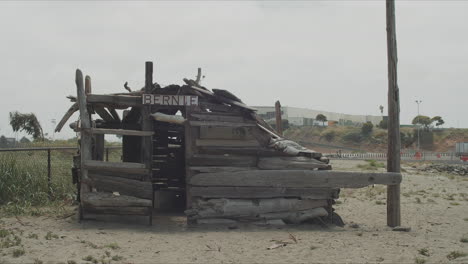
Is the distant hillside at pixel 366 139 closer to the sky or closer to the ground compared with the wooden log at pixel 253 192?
closer to the sky

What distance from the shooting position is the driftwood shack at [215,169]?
9945 mm

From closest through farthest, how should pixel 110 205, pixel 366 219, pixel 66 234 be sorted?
pixel 66 234
pixel 110 205
pixel 366 219

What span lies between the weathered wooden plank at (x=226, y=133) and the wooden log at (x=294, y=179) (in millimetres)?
856

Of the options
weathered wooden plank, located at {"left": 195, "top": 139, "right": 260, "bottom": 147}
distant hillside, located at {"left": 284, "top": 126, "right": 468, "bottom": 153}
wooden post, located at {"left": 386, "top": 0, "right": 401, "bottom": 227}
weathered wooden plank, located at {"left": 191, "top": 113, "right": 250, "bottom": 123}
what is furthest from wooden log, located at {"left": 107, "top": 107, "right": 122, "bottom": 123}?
distant hillside, located at {"left": 284, "top": 126, "right": 468, "bottom": 153}

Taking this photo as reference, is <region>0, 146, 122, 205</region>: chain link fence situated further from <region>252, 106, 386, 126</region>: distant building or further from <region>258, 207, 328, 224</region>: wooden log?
<region>252, 106, 386, 126</region>: distant building

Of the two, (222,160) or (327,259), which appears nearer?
(327,259)

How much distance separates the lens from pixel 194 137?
33.6 ft

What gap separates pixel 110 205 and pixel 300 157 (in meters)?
4.23

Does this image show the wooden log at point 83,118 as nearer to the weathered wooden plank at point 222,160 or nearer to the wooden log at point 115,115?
the wooden log at point 115,115

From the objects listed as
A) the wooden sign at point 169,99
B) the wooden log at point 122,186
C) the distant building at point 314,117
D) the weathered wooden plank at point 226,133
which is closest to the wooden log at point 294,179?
the weathered wooden plank at point 226,133

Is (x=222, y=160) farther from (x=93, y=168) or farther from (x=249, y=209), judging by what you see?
(x=93, y=168)

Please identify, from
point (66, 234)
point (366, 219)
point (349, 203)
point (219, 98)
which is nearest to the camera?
point (66, 234)

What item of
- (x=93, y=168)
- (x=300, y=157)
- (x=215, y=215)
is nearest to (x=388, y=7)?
(x=300, y=157)

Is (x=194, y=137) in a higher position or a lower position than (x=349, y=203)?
higher
